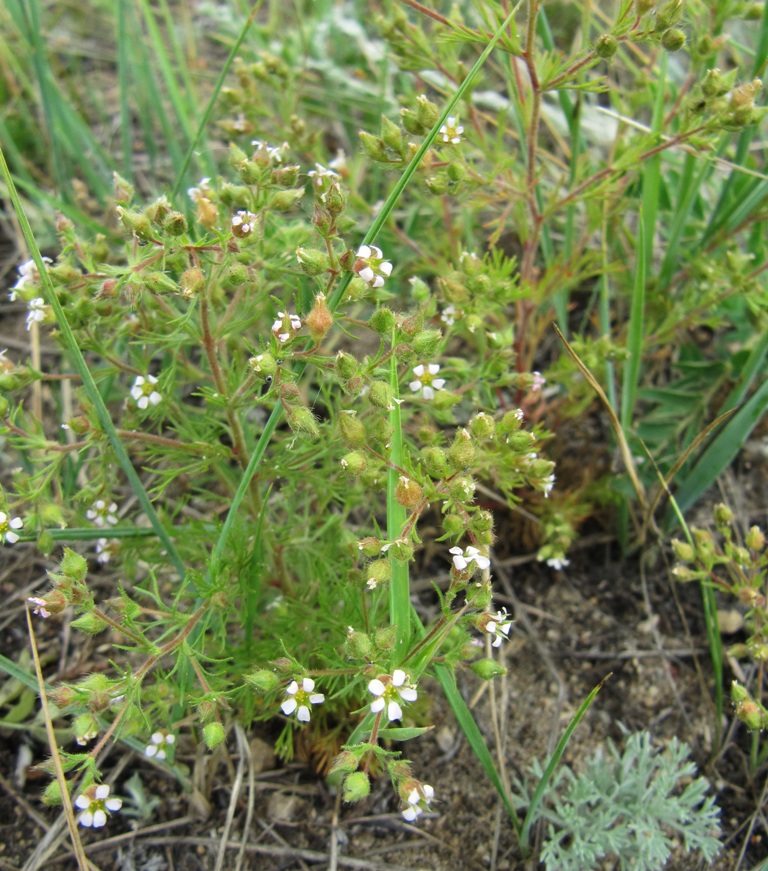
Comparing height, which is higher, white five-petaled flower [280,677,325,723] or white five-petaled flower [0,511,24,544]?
white five-petaled flower [280,677,325,723]

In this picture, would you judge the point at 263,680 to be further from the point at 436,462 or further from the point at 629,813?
the point at 629,813

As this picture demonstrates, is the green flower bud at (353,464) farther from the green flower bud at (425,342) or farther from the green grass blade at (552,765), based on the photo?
the green grass blade at (552,765)

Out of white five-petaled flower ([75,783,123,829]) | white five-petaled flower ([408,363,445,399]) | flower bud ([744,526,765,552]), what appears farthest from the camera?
flower bud ([744,526,765,552])

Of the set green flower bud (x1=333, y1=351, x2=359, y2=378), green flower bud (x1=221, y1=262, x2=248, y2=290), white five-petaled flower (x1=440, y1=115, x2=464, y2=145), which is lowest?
green flower bud (x1=333, y1=351, x2=359, y2=378)

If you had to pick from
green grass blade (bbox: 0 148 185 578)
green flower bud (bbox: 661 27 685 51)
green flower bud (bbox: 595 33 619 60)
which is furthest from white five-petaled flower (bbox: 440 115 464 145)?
green grass blade (bbox: 0 148 185 578)

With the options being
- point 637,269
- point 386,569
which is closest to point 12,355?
point 386,569

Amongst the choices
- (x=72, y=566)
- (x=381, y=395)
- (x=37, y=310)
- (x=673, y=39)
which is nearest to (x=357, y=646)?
(x=381, y=395)

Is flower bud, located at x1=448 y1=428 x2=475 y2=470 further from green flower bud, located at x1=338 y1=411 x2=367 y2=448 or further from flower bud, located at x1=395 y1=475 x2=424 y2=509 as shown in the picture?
green flower bud, located at x1=338 y1=411 x2=367 y2=448
